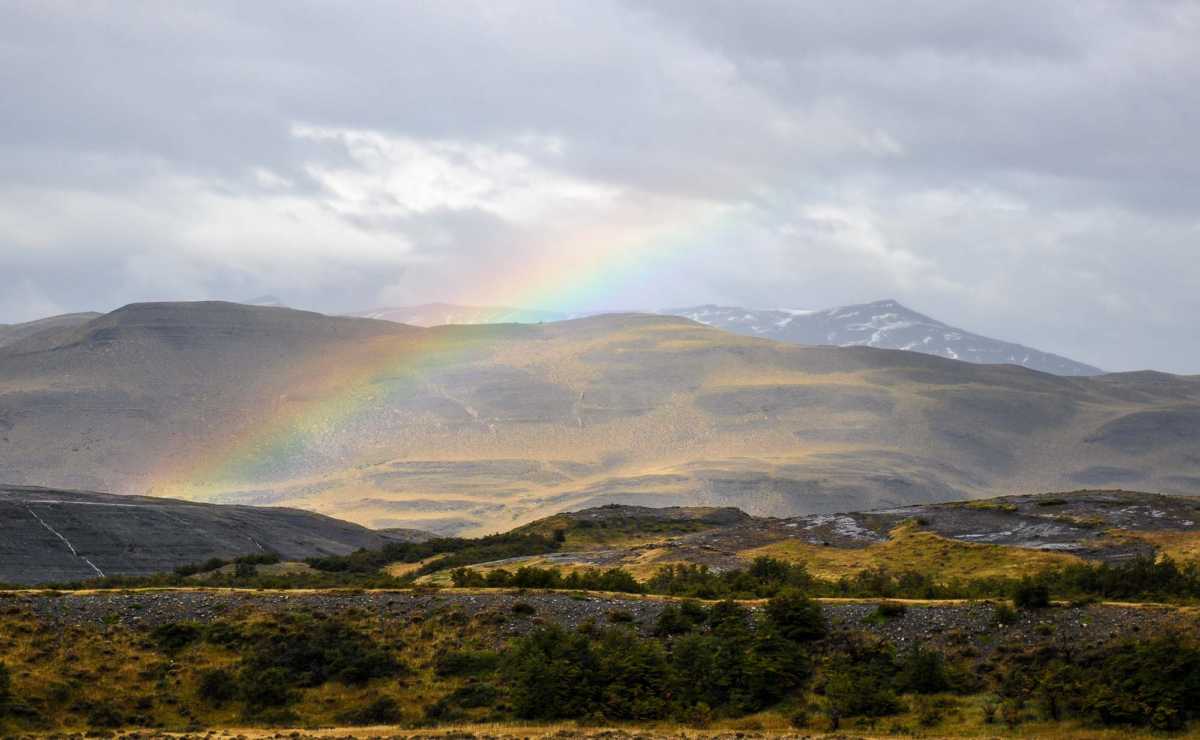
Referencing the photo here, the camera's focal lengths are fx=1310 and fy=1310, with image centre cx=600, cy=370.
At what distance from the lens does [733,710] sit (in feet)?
133

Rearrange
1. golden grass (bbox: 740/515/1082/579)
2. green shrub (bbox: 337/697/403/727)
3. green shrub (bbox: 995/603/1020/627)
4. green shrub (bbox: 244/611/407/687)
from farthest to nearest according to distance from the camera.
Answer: golden grass (bbox: 740/515/1082/579)
green shrub (bbox: 244/611/407/687)
green shrub (bbox: 995/603/1020/627)
green shrub (bbox: 337/697/403/727)

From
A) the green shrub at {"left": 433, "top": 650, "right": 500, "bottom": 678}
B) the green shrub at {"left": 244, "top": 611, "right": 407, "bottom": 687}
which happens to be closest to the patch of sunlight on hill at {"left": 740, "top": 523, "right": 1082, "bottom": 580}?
the green shrub at {"left": 433, "top": 650, "right": 500, "bottom": 678}

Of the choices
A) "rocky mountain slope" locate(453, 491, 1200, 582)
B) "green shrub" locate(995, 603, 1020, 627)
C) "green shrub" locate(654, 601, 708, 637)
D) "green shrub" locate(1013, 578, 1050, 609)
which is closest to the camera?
"green shrub" locate(995, 603, 1020, 627)

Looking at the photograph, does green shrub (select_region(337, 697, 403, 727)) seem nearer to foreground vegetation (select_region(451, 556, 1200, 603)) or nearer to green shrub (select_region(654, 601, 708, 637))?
green shrub (select_region(654, 601, 708, 637))

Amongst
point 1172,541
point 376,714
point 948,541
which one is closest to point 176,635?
point 376,714

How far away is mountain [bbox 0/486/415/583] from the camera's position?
3981 inches

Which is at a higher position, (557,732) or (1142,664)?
(1142,664)

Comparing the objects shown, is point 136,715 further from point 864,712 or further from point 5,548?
point 5,548

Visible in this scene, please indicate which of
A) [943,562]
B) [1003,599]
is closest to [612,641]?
[1003,599]

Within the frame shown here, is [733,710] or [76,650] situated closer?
[733,710]

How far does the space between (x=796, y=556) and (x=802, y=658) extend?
35.1 metres

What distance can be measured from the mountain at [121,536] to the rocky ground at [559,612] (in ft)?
168

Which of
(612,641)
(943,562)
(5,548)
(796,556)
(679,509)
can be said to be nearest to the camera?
(612,641)

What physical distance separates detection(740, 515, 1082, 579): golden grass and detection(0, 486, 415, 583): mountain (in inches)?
2129
